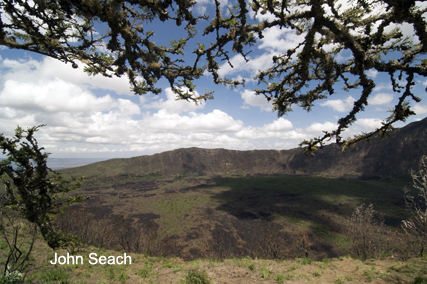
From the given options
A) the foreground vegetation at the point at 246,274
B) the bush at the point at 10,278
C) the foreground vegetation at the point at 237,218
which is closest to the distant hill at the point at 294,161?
the foreground vegetation at the point at 237,218

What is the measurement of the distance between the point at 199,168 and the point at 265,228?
68.1m

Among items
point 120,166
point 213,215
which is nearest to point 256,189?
point 213,215

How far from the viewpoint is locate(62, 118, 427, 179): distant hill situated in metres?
64.9

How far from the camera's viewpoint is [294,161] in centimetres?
8938

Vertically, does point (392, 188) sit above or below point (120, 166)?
below

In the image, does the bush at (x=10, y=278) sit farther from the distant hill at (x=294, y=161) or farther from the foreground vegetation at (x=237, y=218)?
the distant hill at (x=294, y=161)

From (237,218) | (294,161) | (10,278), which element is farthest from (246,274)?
(294,161)

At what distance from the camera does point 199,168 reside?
98188 millimetres

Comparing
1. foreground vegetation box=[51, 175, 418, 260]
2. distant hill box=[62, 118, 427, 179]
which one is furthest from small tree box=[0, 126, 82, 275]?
distant hill box=[62, 118, 427, 179]

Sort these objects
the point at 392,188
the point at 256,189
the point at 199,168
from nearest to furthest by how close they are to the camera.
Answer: the point at 392,188, the point at 256,189, the point at 199,168

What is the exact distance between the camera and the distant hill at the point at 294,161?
64.9m

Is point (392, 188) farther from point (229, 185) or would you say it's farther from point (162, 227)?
point (162, 227)

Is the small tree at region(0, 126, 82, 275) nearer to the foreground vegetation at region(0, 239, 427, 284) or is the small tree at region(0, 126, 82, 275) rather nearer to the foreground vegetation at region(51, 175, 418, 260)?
the foreground vegetation at region(0, 239, 427, 284)

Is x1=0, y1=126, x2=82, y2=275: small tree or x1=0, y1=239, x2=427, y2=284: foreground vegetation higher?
x1=0, y1=126, x2=82, y2=275: small tree
